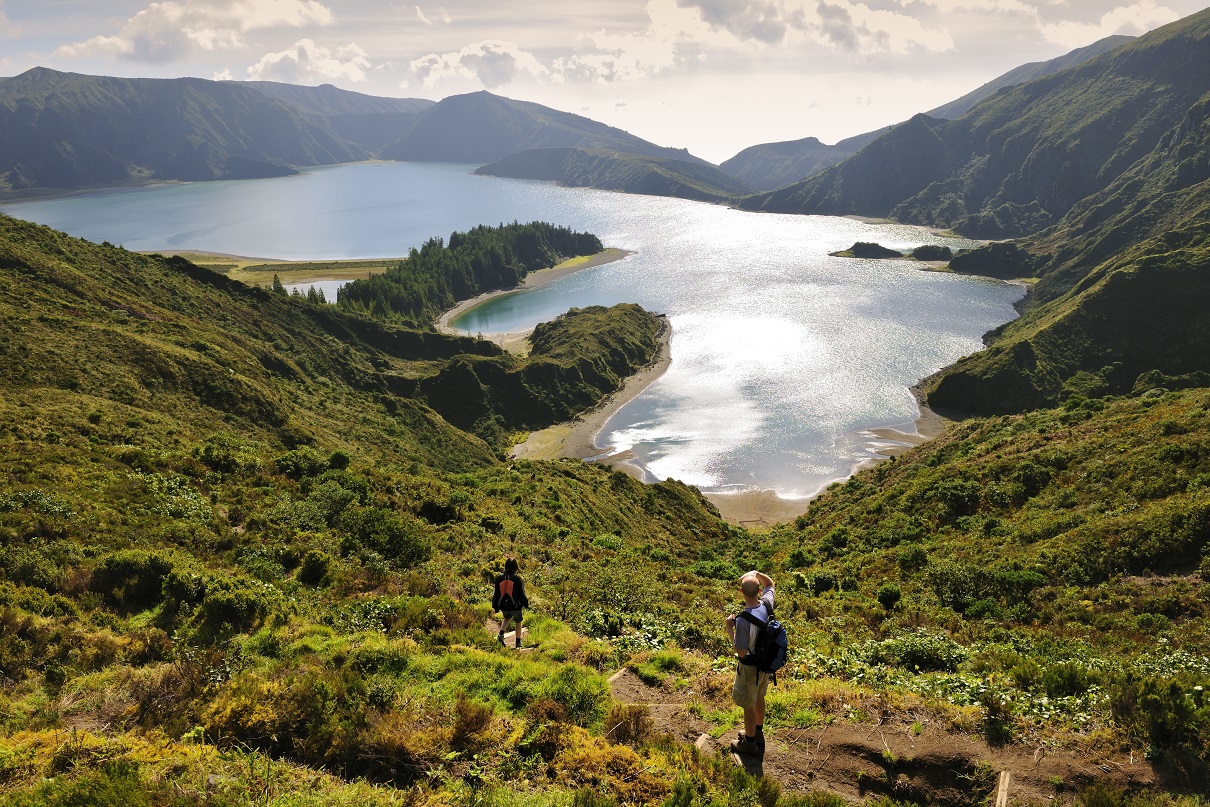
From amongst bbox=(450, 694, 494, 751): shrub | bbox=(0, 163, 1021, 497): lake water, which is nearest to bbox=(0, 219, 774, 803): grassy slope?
bbox=(450, 694, 494, 751): shrub

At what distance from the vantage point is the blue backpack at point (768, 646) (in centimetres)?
904

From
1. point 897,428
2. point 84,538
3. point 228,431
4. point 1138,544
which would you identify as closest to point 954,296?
Result: point 897,428

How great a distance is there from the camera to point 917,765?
31.1 ft

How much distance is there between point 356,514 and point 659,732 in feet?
54.5

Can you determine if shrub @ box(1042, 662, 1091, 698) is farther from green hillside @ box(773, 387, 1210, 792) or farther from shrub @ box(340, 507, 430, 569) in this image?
shrub @ box(340, 507, 430, 569)

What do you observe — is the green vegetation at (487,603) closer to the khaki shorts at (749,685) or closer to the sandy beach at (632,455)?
the khaki shorts at (749,685)

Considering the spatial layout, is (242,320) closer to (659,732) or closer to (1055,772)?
(659,732)

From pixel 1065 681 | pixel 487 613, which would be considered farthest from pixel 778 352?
pixel 1065 681

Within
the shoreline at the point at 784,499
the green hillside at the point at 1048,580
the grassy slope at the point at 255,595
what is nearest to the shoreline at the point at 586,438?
the shoreline at the point at 784,499

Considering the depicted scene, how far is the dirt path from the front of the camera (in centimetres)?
902

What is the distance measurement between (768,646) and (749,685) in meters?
0.76

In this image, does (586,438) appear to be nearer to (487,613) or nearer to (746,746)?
(487,613)

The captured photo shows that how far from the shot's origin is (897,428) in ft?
268

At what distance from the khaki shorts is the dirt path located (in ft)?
3.20
